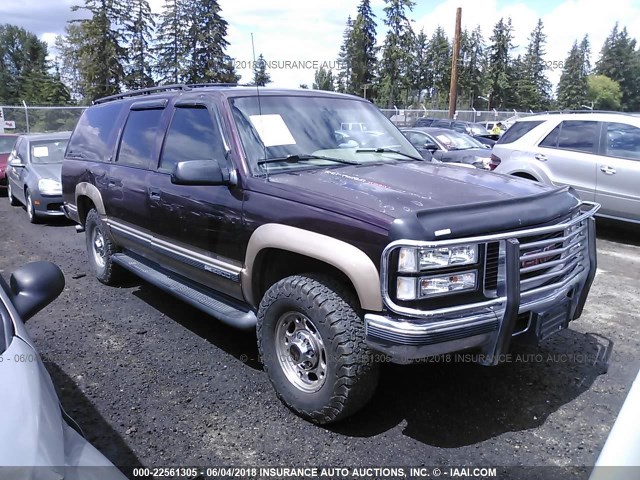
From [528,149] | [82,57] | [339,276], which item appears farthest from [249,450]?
[82,57]

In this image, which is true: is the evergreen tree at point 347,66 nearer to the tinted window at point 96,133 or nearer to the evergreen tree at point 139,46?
the evergreen tree at point 139,46

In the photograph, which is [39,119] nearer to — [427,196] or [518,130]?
[518,130]

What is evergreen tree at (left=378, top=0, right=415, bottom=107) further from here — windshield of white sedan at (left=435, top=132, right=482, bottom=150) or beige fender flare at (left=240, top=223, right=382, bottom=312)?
beige fender flare at (left=240, top=223, right=382, bottom=312)

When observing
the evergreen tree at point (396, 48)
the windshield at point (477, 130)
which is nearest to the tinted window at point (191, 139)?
the windshield at point (477, 130)

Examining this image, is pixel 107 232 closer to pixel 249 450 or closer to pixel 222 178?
pixel 222 178

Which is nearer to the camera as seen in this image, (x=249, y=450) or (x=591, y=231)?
(x=249, y=450)

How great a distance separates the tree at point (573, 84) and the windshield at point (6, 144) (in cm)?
8317

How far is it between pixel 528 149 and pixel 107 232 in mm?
6690

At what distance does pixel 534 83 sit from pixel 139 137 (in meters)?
86.1

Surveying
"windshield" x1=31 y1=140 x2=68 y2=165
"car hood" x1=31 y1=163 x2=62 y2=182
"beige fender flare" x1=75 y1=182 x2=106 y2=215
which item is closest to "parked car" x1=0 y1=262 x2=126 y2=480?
"beige fender flare" x1=75 y1=182 x2=106 y2=215

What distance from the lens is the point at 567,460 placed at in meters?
2.93

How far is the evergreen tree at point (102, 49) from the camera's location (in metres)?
43.4

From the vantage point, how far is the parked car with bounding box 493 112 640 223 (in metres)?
7.70

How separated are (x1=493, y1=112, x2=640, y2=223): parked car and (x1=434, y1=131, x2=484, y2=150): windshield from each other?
3.33 metres
